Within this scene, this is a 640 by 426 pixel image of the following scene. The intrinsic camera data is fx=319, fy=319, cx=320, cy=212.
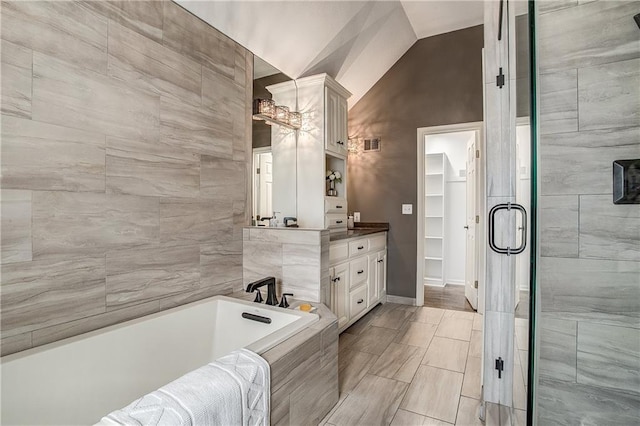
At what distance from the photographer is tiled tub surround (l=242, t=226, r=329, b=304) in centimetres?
215

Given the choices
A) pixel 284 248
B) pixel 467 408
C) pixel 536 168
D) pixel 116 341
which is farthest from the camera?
pixel 284 248

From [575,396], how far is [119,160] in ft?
7.34

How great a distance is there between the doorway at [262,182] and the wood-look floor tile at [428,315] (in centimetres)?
197

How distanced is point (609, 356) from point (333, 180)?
2.61m

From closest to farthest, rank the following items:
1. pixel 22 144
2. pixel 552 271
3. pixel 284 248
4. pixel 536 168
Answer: pixel 536 168 < pixel 552 271 < pixel 22 144 < pixel 284 248

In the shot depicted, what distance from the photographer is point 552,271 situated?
115cm

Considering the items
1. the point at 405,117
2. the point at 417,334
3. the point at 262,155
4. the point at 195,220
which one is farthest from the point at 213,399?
the point at 405,117

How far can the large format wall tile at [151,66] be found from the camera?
1630 millimetres

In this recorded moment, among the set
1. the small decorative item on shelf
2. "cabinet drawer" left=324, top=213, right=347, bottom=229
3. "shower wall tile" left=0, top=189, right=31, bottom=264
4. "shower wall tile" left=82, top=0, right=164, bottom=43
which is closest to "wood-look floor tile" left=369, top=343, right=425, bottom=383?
"cabinet drawer" left=324, top=213, right=347, bottom=229

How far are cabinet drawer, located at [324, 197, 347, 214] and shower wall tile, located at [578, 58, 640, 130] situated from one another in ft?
7.10

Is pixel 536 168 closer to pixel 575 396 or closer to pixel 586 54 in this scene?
pixel 586 54

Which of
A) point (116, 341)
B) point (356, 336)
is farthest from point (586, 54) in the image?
point (356, 336)

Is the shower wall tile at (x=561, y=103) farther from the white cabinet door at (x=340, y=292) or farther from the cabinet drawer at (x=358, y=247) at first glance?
the cabinet drawer at (x=358, y=247)

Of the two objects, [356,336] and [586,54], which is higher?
[586,54]
